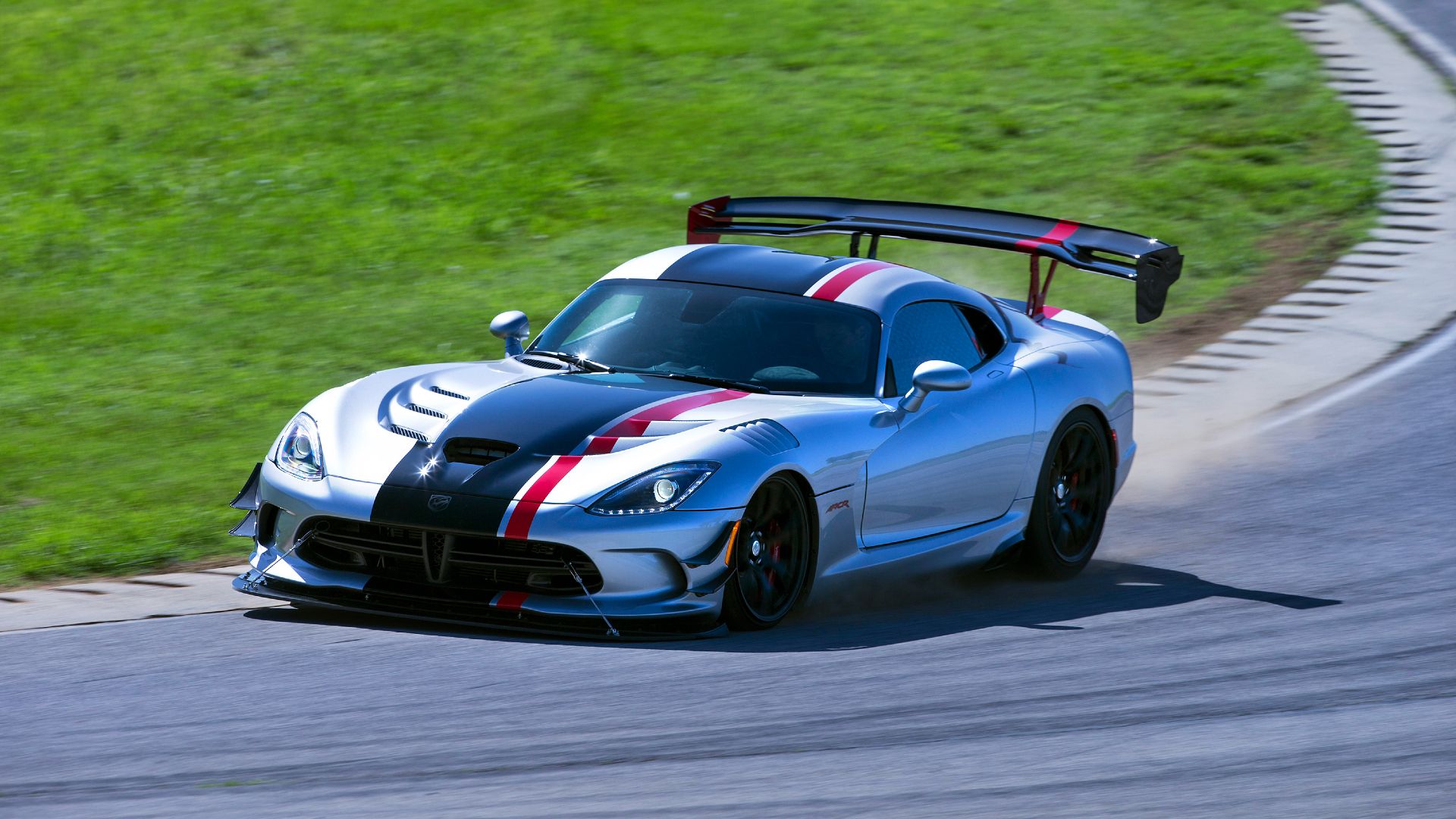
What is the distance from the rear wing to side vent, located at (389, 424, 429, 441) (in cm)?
269

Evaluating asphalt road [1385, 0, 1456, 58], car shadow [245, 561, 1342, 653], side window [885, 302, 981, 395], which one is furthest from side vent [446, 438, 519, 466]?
asphalt road [1385, 0, 1456, 58]

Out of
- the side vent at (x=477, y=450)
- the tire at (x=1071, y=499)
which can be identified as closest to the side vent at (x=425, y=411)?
the side vent at (x=477, y=450)

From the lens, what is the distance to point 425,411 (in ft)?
23.6

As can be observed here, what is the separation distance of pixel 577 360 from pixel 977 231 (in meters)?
2.01

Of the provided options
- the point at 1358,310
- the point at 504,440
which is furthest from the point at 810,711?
the point at 1358,310

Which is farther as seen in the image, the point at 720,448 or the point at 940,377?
the point at 940,377

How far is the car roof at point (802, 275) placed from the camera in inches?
320

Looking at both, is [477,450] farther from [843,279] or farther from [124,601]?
[843,279]

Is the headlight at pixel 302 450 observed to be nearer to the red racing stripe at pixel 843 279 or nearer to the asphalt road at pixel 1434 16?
the red racing stripe at pixel 843 279

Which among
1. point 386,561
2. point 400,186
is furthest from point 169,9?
point 386,561

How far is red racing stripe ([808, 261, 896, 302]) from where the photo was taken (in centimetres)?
810

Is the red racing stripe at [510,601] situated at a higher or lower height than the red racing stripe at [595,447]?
lower

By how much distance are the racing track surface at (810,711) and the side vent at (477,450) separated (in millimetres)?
594

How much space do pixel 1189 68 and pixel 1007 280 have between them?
6204 mm
